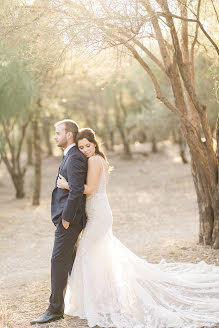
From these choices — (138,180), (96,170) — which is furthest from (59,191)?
(138,180)

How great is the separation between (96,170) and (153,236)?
545 centimetres

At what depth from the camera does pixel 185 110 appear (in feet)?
23.9

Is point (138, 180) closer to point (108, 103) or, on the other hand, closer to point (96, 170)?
point (108, 103)

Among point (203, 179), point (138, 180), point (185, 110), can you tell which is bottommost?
point (138, 180)

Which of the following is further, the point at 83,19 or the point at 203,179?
the point at 203,179

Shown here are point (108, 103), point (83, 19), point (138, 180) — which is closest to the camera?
point (83, 19)

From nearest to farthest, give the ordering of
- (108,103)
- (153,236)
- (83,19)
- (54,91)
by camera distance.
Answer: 1. (83,19)
2. (153,236)
3. (54,91)
4. (108,103)

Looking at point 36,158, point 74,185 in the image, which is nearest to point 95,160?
point 74,185

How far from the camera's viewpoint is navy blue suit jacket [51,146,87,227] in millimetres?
4438

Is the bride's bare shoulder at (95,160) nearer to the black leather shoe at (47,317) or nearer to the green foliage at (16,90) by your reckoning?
the black leather shoe at (47,317)

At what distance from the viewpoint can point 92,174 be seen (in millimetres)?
4688

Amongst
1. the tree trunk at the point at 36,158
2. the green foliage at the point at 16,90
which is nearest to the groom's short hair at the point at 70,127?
the green foliage at the point at 16,90

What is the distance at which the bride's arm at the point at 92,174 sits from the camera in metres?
4.68

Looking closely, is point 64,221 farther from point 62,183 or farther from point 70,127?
point 70,127
